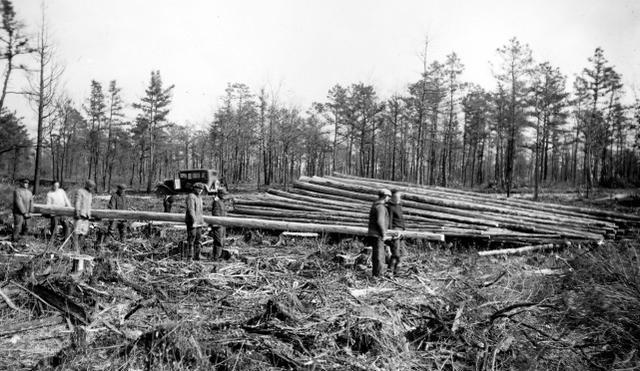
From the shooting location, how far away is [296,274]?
22.2 ft

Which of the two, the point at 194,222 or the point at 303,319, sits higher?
the point at 194,222

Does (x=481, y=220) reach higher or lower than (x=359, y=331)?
higher

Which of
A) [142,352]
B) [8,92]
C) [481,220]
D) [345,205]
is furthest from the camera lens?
[8,92]

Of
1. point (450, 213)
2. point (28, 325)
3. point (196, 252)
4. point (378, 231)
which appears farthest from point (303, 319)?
point (450, 213)

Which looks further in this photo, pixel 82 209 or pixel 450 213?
pixel 450 213

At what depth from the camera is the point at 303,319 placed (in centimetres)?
431

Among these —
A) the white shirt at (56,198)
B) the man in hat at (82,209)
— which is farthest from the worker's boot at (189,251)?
the white shirt at (56,198)

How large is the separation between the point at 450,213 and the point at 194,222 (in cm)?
748

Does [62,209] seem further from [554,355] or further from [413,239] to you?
[554,355]

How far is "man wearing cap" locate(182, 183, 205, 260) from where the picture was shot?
7828 millimetres

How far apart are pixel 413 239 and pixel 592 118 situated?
30167mm

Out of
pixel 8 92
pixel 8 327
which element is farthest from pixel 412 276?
pixel 8 92

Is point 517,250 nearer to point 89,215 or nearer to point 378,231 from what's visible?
point 378,231

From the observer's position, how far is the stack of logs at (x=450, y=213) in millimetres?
10023
